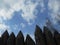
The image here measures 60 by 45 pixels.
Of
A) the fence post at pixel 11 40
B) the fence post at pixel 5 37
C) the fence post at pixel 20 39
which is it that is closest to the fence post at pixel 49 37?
the fence post at pixel 20 39

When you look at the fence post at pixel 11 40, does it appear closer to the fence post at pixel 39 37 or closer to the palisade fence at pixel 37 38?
the palisade fence at pixel 37 38

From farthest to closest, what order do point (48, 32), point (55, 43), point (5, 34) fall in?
point (5, 34) → point (48, 32) → point (55, 43)

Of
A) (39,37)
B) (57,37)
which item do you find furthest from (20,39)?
(57,37)

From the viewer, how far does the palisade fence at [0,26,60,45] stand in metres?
15.5

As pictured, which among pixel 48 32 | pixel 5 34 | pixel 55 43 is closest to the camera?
pixel 55 43

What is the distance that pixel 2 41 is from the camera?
655 inches

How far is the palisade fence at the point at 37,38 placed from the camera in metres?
15.5

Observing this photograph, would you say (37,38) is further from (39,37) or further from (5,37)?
(5,37)

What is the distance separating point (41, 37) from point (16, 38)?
9.25ft

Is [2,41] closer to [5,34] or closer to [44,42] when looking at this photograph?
A: [5,34]

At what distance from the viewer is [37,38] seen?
52.2 feet

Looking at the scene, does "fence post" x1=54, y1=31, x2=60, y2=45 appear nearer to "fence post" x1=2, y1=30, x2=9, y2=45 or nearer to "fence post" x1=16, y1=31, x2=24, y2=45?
"fence post" x1=16, y1=31, x2=24, y2=45

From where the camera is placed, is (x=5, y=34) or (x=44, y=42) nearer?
(x=44, y=42)

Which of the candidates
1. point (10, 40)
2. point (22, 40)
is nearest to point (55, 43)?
point (22, 40)
